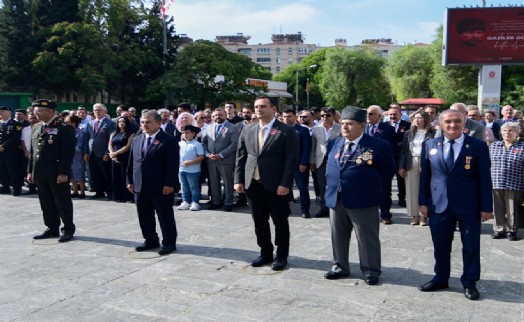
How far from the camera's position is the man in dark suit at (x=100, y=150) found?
35.3 ft

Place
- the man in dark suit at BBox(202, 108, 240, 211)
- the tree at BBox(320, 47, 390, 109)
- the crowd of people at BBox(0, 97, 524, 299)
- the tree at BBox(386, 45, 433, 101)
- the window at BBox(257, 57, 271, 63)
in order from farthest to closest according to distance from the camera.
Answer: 1. the window at BBox(257, 57, 271, 63)
2. the tree at BBox(320, 47, 390, 109)
3. the tree at BBox(386, 45, 433, 101)
4. the man in dark suit at BBox(202, 108, 240, 211)
5. the crowd of people at BBox(0, 97, 524, 299)

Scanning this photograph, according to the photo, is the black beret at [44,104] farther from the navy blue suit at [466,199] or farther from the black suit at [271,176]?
the navy blue suit at [466,199]

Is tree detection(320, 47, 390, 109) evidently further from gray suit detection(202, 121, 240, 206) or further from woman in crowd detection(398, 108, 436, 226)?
woman in crowd detection(398, 108, 436, 226)

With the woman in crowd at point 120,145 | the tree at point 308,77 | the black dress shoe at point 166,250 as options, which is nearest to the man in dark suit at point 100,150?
the woman in crowd at point 120,145

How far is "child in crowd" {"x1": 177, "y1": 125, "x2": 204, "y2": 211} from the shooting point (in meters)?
9.63

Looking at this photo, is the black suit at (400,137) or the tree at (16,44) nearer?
the black suit at (400,137)

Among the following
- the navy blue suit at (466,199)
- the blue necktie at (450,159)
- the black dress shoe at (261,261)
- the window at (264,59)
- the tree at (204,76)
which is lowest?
the black dress shoe at (261,261)

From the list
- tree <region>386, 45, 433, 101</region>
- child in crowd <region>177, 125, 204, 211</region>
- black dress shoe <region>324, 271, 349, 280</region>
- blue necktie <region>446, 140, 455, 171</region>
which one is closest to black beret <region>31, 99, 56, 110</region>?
child in crowd <region>177, 125, 204, 211</region>

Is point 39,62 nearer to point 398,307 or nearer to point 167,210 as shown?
point 167,210

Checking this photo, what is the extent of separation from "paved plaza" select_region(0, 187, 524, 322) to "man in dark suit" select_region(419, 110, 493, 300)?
0.93ft

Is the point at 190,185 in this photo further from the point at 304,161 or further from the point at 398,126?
the point at 398,126

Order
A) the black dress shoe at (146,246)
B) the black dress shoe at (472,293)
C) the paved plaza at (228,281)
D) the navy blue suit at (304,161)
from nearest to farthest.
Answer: the paved plaza at (228,281), the black dress shoe at (472,293), the black dress shoe at (146,246), the navy blue suit at (304,161)

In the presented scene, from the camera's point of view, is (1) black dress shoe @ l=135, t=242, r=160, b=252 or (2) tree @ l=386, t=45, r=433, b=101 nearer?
(1) black dress shoe @ l=135, t=242, r=160, b=252

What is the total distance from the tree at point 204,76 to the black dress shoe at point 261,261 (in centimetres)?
2162
